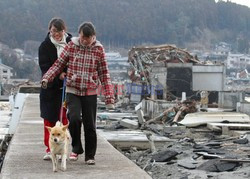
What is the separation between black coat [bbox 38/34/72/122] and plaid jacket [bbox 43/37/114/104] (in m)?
0.33

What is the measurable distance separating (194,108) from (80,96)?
14.9 metres

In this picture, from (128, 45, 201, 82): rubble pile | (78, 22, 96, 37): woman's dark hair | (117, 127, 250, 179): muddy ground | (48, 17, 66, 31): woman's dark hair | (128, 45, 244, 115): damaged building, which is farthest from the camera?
(128, 45, 201, 82): rubble pile

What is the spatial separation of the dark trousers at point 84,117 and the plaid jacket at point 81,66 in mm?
82

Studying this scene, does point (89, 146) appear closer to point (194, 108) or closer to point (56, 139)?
point (56, 139)

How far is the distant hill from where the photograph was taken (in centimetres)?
12406

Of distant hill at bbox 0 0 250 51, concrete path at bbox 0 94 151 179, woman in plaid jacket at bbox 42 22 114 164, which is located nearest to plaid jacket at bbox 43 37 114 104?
woman in plaid jacket at bbox 42 22 114 164

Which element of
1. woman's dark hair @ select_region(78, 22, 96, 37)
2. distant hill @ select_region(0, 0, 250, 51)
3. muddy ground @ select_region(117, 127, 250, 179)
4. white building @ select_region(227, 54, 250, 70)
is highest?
distant hill @ select_region(0, 0, 250, 51)

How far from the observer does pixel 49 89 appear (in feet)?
24.2

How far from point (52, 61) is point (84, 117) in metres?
0.81

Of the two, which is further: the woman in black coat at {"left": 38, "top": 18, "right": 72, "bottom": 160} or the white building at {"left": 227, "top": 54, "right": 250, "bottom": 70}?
the white building at {"left": 227, "top": 54, "right": 250, "bottom": 70}

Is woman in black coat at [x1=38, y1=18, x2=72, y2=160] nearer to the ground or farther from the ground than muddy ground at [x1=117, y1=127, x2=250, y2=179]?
farther from the ground

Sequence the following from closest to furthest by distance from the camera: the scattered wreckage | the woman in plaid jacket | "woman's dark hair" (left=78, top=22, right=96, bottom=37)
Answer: "woman's dark hair" (left=78, top=22, right=96, bottom=37), the woman in plaid jacket, the scattered wreckage

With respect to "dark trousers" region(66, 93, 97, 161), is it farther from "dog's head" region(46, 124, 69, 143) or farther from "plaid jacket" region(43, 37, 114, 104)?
"dog's head" region(46, 124, 69, 143)

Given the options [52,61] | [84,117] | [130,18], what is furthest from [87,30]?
[130,18]
